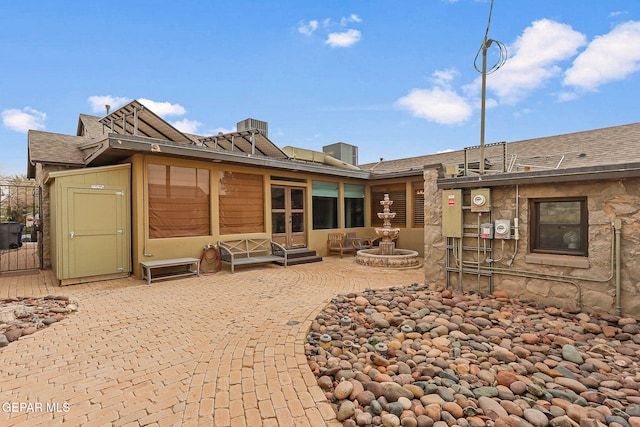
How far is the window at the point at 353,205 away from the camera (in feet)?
38.3

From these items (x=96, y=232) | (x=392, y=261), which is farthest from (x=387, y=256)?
(x=96, y=232)

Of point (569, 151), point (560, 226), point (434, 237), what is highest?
point (569, 151)

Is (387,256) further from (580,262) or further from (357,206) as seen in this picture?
(580,262)

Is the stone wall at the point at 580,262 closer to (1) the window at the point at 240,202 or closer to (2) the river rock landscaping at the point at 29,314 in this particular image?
(1) the window at the point at 240,202

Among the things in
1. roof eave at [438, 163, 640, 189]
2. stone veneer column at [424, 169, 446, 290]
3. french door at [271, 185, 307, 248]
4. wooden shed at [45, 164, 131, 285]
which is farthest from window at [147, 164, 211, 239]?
roof eave at [438, 163, 640, 189]

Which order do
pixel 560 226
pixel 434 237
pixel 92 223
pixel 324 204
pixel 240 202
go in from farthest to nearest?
pixel 324 204 → pixel 240 202 → pixel 92 223 → pixel 434 237 → pixel 560 226

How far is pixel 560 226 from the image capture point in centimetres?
460

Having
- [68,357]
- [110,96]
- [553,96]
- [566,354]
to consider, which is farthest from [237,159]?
[553,96]

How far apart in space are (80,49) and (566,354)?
15006 mm

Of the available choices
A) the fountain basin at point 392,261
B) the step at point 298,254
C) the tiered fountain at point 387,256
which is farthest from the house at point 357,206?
the fountain basin at point 392,261

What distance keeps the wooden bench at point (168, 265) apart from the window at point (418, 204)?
7530mm

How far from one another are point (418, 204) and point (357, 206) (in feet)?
8.11

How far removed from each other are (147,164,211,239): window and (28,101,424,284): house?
0.02 meters

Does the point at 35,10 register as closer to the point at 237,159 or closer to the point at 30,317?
the point at 237,159
